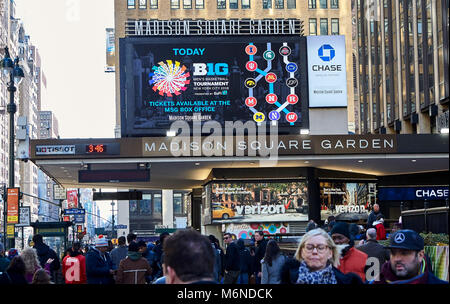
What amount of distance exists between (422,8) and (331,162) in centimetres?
2815

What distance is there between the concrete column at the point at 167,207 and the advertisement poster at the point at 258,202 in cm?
8399

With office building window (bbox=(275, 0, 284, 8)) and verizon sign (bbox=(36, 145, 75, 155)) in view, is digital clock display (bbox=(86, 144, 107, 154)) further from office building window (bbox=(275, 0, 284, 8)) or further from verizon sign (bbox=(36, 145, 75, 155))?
office building window (bbox=(275, 0, 284, 8))

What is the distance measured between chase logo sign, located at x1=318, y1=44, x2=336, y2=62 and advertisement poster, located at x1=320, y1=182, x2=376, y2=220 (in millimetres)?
5802

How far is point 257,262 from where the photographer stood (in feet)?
63.8

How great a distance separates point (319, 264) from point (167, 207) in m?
114

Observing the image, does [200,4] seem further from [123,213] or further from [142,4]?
[123,213]

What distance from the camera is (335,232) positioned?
8445mm

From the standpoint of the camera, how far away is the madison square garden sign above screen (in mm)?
33625

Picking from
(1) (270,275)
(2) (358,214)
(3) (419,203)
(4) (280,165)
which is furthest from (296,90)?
(1) (270,275)

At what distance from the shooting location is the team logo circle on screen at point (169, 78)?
110ft

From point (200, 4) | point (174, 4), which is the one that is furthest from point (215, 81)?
point (200, 4)

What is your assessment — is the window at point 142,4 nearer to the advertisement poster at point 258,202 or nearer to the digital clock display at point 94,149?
the advertisement poster at point 258,202

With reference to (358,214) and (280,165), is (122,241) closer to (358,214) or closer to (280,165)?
(280,165)

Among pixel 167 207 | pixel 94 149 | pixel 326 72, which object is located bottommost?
pixel 167 207
